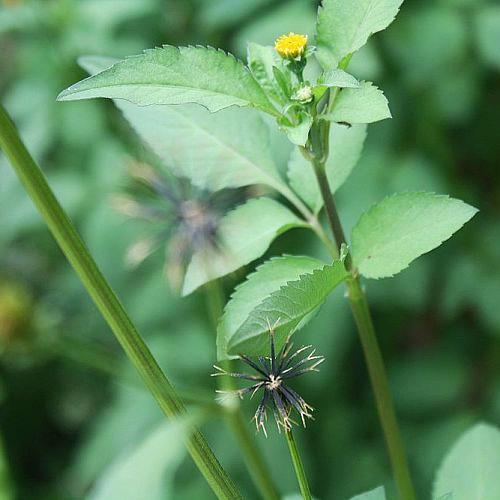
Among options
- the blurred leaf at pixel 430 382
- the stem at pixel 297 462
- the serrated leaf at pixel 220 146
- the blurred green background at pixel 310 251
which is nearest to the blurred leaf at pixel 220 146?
the serrated leaf at pixel 220 146

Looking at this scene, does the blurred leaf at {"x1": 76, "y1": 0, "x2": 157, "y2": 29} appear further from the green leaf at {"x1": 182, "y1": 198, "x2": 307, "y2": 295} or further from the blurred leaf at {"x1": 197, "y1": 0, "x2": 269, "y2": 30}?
the green leaf at {"x1": 182, "y1": 198, "x2": 307, "y2": 295}

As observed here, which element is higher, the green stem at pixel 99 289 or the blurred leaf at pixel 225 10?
the blurred leaf at pixel 225 10

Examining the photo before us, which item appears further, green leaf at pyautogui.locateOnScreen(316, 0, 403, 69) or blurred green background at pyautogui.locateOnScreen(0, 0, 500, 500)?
blurred green background at pyautogui.locateOnScreen(0, 0, 500, 500)

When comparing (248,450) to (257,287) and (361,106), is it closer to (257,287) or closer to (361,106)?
(257,287)

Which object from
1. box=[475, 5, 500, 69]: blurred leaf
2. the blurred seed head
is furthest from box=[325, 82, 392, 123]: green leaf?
box=[475, 5, 500, 69]: blurred leaf

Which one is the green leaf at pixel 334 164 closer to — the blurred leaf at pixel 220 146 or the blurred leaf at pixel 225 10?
the blurred leaf at pixel 220 146

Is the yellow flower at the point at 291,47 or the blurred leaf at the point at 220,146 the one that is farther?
the blurred leaf at the point at 220,146
